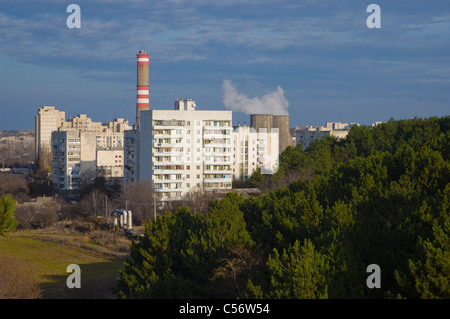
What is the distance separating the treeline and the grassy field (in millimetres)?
3596

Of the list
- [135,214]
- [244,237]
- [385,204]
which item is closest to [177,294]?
[244,237]

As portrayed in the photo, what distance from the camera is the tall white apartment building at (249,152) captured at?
48697mm

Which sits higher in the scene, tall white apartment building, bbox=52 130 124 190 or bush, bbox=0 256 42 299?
tall white apartment building, bbox=52 130 124 190

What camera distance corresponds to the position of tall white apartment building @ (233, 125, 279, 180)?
160ft

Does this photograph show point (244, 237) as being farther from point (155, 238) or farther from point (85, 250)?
point (85, 250)

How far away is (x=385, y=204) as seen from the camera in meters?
15.7

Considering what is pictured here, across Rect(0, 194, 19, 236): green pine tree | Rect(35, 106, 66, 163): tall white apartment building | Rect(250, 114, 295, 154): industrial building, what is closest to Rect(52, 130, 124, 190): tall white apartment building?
Rect(250, 114, 295, 154): industrial building

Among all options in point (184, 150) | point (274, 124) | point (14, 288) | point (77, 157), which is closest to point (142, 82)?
point (77, 157)

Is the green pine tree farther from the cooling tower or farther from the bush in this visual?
the cooling tower

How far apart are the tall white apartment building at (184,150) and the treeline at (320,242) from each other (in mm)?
18438

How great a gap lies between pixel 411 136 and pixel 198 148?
14.2m

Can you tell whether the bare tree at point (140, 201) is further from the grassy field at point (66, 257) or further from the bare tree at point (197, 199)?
the grassy field at point (66, 257)

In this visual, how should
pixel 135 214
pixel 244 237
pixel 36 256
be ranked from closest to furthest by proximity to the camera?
pixel 244 237 < pixel 36 256 < pixel 135 214

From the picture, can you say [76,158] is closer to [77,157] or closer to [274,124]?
[77,157]
